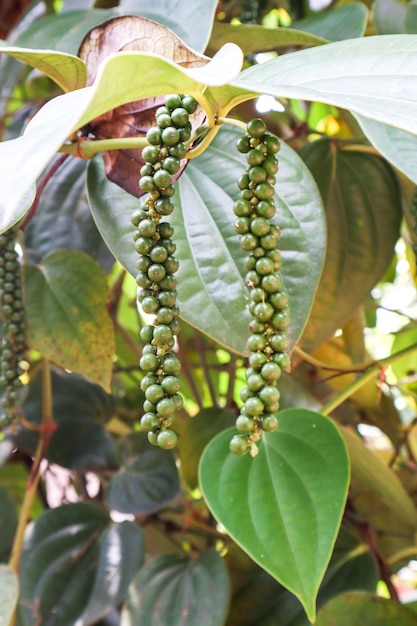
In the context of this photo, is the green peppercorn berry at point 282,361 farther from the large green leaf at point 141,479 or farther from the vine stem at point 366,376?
the large green leaf at point 141,479

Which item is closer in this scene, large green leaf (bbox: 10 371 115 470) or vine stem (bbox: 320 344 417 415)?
vine stem (bbox: 320 344 417 415)

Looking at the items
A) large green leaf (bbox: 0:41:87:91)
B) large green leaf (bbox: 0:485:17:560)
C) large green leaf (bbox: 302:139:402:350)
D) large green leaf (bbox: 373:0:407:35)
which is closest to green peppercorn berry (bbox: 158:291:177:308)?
large green leaf (bbox: 0:41:87:91)

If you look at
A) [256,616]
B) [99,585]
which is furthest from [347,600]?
[99,585]

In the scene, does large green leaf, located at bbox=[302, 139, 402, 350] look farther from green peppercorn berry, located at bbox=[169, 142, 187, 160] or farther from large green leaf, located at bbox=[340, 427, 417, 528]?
green peppercorn berry, located at bbox=[169, 142, 187, 160]

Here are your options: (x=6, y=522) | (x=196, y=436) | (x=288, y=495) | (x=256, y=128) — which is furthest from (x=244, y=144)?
(x=6, y=522)

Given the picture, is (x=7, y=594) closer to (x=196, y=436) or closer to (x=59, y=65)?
(x=196, y=436)
